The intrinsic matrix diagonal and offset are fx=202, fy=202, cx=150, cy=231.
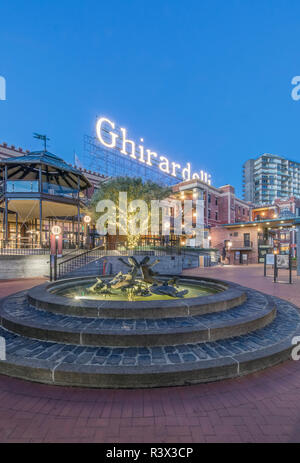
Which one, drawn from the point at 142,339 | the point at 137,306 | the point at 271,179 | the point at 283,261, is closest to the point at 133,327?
the point at 142,339

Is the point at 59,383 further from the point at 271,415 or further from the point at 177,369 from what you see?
the point at 271,415

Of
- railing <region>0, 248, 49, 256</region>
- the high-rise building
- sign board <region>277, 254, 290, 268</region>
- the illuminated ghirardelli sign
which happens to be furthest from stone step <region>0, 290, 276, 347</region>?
the high-rise building

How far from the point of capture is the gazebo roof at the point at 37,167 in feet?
58.1

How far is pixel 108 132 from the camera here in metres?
35.4

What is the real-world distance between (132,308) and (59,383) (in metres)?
1.87

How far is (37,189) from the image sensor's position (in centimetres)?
1888

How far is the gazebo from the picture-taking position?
17.5 metres

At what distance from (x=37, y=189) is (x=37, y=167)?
9.35 feet

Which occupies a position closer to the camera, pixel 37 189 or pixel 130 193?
pixel 37 189

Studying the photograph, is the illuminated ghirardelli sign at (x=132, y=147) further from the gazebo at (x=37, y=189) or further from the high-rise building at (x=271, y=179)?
the high-rise building at (x=271, y=179)

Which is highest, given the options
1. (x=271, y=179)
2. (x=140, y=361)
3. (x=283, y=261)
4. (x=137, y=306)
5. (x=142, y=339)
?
(x=271, y=179)

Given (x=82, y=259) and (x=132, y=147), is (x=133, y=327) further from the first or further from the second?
(x=132, y=147)

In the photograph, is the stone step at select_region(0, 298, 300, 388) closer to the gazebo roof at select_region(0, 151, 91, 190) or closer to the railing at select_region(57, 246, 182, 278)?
the railing at select_region(57, 246, 182, 278)

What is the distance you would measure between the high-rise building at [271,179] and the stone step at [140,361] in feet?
409
